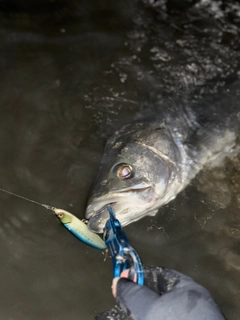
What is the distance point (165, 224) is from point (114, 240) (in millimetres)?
1164

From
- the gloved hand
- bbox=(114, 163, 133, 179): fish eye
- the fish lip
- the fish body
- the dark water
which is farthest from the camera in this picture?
the dark water

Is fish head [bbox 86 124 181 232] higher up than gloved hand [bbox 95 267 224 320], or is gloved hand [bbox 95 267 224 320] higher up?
gloved hand [bbox 95 267 224 320]

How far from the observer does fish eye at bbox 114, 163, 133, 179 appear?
3162 millimetres

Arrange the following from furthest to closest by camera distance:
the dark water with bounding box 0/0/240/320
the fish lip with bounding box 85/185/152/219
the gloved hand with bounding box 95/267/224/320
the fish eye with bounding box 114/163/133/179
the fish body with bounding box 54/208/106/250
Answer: the dark water with bounding box 0/0/240/320
the fish eye with bounding box 114/163/133/179
the fish lip with bounding box 85/185/152/219
the fish body with bounding box 54/208/106/250
the gloved hand with bounding box 95/267/224/320

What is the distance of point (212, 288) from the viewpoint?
131 inches

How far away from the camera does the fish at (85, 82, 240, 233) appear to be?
3.06 metres

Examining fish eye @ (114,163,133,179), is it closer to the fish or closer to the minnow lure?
the fish

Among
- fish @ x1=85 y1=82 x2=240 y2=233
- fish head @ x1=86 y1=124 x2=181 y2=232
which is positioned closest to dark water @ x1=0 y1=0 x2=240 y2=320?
fish @ x1=85 y1=82 x2=240 y2=233

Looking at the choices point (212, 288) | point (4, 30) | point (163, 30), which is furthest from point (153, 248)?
point (4, 30)

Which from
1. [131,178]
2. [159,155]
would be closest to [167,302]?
[131,178]

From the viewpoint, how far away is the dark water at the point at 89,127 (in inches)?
133

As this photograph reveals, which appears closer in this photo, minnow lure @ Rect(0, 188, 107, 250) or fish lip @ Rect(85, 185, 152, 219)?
minnow lure @ Rect(0, 188, 107, 250)

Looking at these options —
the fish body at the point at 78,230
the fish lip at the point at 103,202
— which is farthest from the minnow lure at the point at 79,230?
the fish lip at the point at 103,202

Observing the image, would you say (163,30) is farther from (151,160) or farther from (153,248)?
(153,248)
